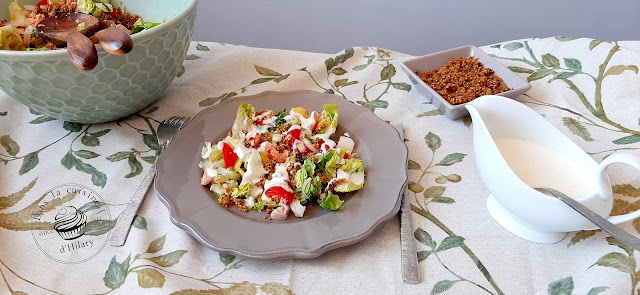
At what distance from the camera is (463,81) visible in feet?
3.16

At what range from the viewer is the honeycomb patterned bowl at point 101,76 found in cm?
74

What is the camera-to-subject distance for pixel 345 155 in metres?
0.78

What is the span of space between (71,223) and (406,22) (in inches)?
49.7

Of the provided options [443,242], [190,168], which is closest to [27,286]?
[190,168]

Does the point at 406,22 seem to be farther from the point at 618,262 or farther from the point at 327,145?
the point at 618,262

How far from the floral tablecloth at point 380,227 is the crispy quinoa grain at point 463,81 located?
4 cm

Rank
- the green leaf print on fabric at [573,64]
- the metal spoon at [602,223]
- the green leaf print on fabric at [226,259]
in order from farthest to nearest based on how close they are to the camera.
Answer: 1. the green leaf print on fabric at [573,64]
2. the green leaf print on fabric at [226,259]
3. the metal spoon at [602,223]

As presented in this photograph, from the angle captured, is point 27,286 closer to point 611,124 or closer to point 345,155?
point 345,155

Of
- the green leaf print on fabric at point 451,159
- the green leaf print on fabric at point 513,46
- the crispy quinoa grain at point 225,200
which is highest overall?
the green leaf print on fabric at point 513,46

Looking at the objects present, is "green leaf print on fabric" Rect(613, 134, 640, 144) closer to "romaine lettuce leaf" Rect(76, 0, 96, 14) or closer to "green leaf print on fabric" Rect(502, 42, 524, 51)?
"green leaf print on fabric" Rect(502, 42, 524, 51)

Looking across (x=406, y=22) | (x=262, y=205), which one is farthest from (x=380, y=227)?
(x=406, y=22)

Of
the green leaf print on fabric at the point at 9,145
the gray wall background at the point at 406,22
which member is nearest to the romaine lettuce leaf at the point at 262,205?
the green leaf print on fabric at the point at 9,145

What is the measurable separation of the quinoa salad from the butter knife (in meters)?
A: 0.07

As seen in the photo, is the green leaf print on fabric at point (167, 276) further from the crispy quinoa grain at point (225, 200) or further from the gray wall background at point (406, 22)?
the gray wall background at point (406, 22)
